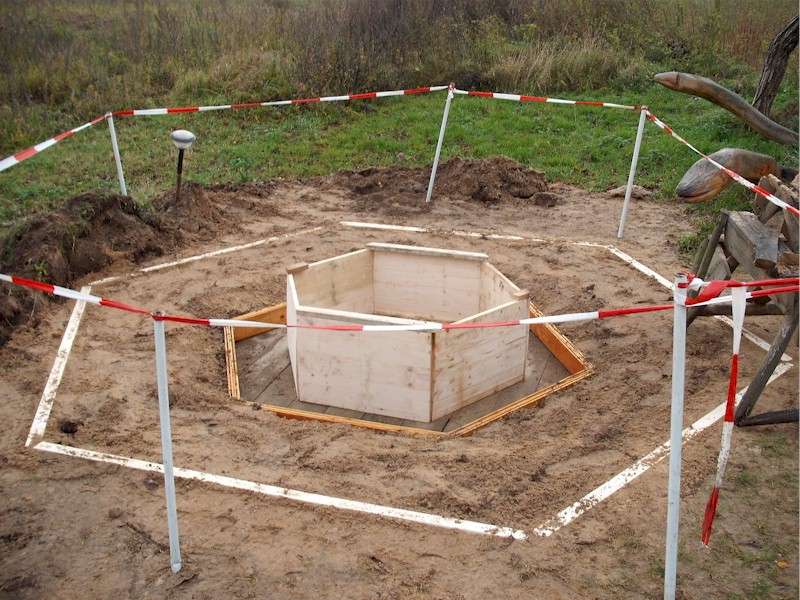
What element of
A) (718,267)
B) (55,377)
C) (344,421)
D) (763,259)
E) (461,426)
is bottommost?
(461,426)

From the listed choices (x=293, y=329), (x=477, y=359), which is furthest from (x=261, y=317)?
(x=477, y=359)

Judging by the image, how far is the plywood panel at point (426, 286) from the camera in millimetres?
7816

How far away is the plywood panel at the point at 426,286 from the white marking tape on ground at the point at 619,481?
107 inches

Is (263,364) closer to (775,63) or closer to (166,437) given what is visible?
(166,437)

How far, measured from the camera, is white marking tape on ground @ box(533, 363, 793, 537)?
4707 millimetres

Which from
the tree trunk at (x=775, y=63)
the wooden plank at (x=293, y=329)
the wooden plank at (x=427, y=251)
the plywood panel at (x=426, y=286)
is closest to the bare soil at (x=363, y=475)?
the wooden plank at (x=293, y=329)

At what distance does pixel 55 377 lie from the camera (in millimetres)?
6391

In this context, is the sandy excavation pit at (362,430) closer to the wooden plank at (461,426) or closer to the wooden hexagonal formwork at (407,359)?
the wooden plank at (461,426)

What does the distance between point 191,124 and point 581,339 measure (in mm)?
8329

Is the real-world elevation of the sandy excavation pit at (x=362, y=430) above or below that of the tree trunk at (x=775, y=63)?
below

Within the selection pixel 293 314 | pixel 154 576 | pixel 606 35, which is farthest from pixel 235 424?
pixel 606 35

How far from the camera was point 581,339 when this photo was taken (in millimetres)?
7391

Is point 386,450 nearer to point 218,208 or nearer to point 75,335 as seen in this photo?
point 75,335

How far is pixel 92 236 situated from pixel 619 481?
6.07 m
